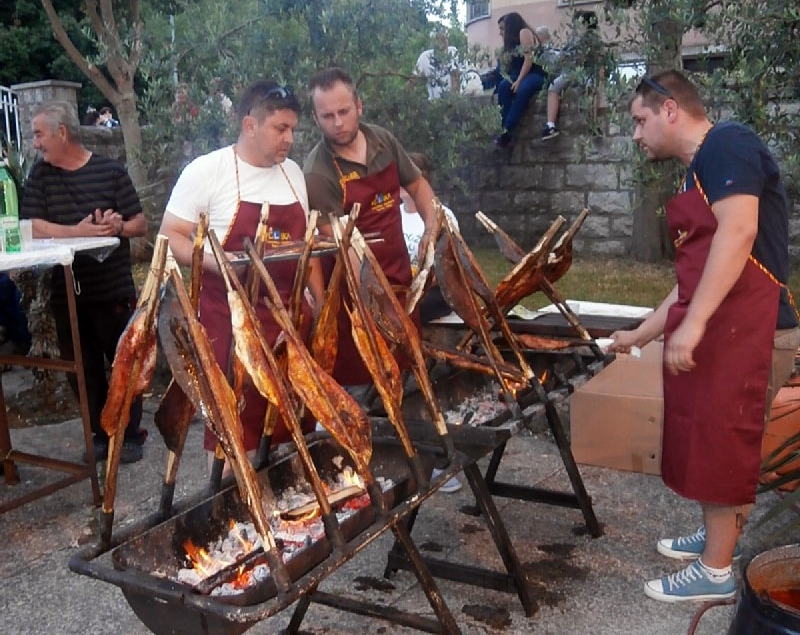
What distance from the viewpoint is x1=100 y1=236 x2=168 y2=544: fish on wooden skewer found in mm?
2039

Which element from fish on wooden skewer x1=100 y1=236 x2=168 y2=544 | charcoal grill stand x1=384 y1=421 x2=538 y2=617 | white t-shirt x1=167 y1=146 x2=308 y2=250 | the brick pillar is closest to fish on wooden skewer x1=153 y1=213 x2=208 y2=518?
fish on wooden skewer x1=100 y1=236 x2=168 y2=544

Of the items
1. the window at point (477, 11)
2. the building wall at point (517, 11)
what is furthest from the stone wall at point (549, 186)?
the window at point (477, 11)

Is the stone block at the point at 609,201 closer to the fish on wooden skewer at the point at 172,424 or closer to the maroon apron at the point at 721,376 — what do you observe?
the maroon apron at the point at 721,376

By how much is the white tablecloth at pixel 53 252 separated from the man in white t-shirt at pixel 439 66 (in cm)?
395

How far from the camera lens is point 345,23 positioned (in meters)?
6.13

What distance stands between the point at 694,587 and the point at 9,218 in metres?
3.09

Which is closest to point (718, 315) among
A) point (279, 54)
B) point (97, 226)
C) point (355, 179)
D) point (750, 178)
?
point (750, 178)

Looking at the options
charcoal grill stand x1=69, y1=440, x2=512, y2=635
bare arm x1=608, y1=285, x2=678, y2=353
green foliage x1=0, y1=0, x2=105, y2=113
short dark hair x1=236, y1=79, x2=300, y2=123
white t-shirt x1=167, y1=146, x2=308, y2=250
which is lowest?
charcoal grill stand x1=69, y1=440, x2=512, y2=635

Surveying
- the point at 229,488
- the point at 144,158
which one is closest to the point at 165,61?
the point at 144,158

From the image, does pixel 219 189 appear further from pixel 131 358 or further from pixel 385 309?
pixel 131 358

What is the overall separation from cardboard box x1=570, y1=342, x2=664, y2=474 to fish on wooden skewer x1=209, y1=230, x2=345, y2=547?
8.10ft

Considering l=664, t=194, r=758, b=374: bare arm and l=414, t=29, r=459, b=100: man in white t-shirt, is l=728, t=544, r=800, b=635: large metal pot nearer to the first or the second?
l=664, t=194, r=758, b=374: bare arm

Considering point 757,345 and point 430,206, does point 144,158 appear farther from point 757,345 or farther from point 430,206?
point 757,345

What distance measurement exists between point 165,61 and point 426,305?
3.41 m
